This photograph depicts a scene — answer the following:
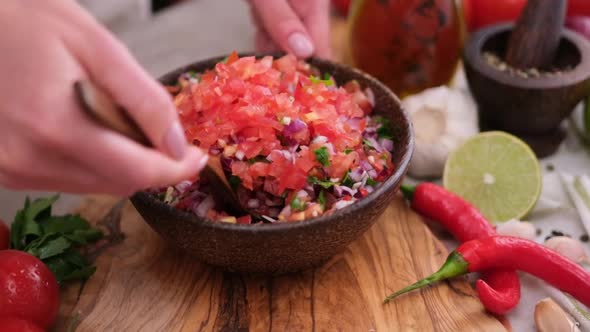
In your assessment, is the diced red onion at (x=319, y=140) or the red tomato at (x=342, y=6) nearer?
the diced red onion at (x=319, y=140)

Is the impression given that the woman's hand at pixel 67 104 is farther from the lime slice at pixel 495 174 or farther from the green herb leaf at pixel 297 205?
the lime slice at pixel 495 174

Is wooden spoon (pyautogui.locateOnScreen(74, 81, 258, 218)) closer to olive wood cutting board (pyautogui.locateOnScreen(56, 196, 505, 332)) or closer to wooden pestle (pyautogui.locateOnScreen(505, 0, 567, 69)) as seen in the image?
olive wood cutting board (pyautogui.locateOnScreen(56, 196, 505, 332))

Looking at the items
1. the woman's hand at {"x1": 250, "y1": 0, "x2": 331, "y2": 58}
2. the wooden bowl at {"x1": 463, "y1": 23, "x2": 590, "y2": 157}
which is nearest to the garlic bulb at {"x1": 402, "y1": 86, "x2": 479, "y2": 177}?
the wooden bowl at {"x1": 463, "y1": 23, "x2": 590, "y2": 157}

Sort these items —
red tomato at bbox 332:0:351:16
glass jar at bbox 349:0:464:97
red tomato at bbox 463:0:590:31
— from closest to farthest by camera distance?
glass jar at bbox 349:0:464:97 → red tomato at bbox 463:0:590:31 → red tomato at bbox 332:0:351:16

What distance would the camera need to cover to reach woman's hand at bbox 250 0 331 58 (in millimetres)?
1597

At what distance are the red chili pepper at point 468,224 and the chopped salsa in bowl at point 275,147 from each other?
0.66 feet

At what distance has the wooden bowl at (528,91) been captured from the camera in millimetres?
1618

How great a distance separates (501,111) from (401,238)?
0.51 meters

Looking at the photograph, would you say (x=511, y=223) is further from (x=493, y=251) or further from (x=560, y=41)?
(x=560, y=41)

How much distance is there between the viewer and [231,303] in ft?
4.20

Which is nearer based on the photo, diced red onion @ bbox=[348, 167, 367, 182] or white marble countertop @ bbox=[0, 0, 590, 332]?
diced red onion @ bbox=[348, 167, 367, 182]

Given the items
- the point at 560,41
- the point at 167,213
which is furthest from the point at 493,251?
the point at 560,41

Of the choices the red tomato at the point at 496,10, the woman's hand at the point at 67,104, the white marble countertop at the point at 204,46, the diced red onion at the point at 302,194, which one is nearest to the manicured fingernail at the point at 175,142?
the woman's hand at the point at 67,104

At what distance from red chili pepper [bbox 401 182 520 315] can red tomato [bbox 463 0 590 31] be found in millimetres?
883
